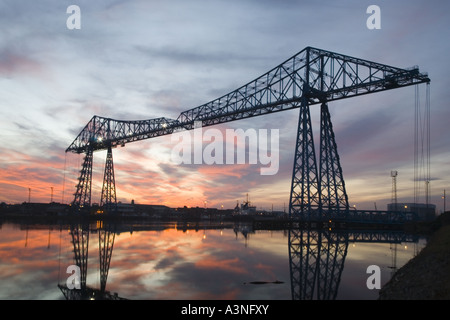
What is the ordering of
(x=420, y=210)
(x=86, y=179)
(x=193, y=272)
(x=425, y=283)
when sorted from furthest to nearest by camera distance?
(x=420, y=210)
(x=86, y=179)
(x=193, y=272)
(x=425, y=283)

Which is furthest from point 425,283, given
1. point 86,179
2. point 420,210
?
point 420,210

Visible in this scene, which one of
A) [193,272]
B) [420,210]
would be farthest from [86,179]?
[420,210]

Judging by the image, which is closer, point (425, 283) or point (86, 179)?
point (425, 283)

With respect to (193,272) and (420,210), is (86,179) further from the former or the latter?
(420,210)

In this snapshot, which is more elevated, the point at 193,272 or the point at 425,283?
the point at 425,283

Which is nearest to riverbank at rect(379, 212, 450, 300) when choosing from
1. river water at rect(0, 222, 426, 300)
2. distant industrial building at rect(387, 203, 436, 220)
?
river water at rect(0, 222, 426, 300)

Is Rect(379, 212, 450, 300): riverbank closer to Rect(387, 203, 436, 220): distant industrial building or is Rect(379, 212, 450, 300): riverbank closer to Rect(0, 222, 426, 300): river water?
Rect(0, 222, 426, 300): river water

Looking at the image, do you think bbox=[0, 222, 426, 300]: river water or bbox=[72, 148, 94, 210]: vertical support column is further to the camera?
bbox=[72, 148, 94, 210]: vertical support column

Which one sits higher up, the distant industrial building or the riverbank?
the riverbank

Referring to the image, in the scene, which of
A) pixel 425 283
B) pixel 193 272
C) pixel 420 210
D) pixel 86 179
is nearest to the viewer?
pixel 425 283

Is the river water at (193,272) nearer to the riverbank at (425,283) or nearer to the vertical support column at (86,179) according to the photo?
the riverbank at (425,283)
